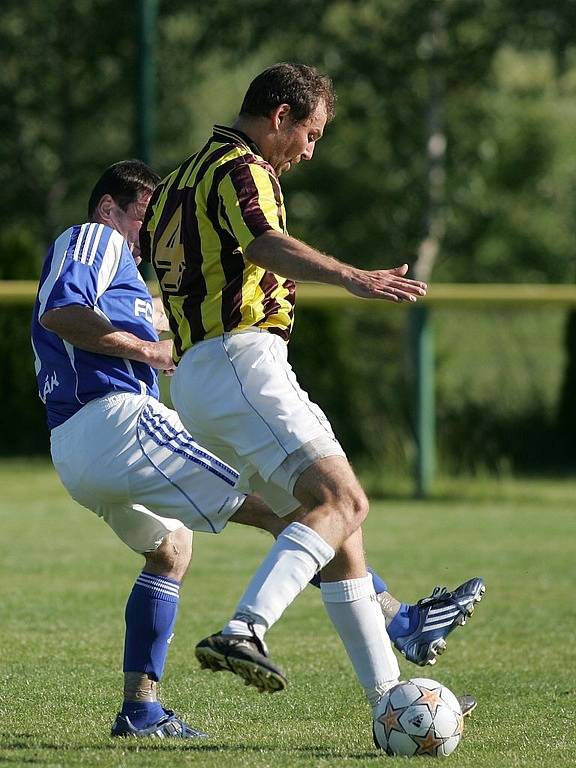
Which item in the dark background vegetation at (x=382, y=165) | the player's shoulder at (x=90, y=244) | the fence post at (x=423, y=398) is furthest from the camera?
the dark background vegetation at (x=382, y=165)

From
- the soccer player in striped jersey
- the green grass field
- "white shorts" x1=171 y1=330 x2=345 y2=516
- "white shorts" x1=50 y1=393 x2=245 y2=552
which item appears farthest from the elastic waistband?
the green grass field

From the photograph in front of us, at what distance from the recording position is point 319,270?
4195 mm

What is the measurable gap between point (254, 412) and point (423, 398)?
11.5m

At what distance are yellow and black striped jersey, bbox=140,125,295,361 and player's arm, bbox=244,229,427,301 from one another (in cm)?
13

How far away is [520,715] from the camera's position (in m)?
5.33

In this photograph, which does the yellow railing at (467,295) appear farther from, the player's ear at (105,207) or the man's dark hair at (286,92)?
the man's dark hair at (286,92)

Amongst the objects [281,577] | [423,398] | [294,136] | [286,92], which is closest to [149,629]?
[281,577]

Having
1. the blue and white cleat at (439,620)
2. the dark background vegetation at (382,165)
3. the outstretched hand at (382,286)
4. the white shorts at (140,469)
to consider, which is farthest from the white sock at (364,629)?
the dark background vegetation at (382,165)

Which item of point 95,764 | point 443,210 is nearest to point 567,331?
point 443,210

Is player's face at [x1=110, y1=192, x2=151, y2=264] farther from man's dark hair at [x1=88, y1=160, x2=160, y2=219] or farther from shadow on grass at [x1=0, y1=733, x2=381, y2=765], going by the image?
shadow on grass at [x1=0, y1=733, x2=381, y2=765]

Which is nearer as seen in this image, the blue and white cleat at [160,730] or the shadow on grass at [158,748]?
the shadow on grass at [158,748]

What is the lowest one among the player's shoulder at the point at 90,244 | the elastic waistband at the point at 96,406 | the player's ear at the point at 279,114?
the elastic waistband at the point at 96,406

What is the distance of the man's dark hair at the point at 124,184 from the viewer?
5.34 meters

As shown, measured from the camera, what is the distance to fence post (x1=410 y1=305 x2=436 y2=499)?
15.6 metres
